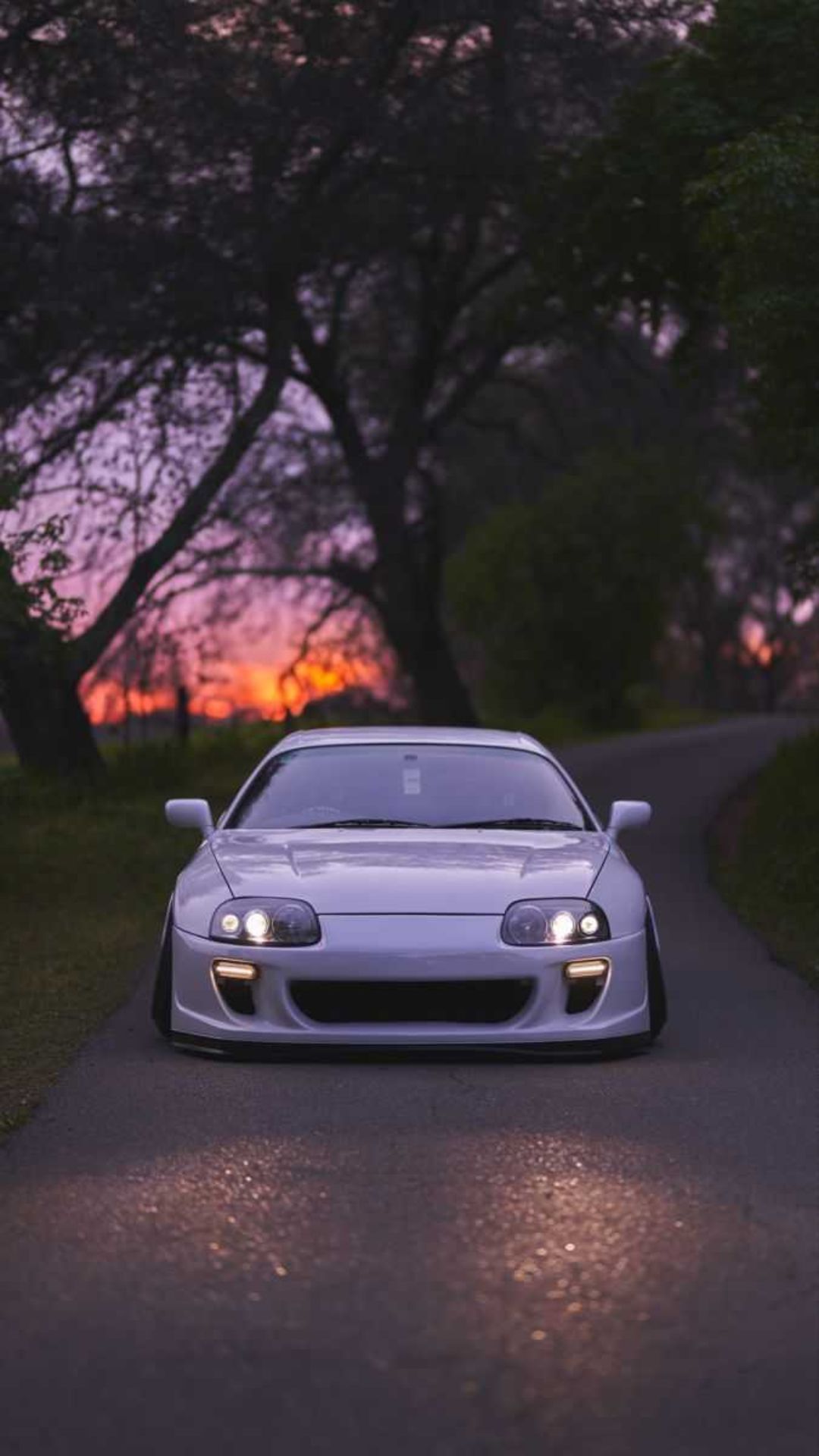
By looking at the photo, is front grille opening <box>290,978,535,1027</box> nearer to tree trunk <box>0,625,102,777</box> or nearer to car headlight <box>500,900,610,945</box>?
car headlight <box>500,900,610,945</box>

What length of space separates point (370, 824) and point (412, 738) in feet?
2.75

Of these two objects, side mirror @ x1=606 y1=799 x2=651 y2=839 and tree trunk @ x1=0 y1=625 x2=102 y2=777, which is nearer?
side mirror @ x1=606 y1=799 x2=651 y2=839

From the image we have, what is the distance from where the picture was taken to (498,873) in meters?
8.55

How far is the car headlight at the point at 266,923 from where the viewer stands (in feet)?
27.1

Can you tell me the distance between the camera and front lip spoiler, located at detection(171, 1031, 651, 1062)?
8195 millimetres

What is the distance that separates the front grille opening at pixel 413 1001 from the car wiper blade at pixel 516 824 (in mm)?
1410

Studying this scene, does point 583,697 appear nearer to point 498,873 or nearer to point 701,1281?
point 498,873

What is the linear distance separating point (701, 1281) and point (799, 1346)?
493mm

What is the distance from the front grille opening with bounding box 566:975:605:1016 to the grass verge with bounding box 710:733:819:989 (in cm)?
295

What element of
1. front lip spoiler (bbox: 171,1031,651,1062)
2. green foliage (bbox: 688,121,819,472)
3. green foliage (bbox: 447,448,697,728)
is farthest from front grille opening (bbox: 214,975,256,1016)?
green foliage (bbox: 447,448,697,728)

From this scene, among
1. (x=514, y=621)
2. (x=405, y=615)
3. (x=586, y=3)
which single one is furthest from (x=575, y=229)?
(x=514, y=621)

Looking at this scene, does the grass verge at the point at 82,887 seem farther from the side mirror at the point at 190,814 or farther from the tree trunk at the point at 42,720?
the side mirror at the point at 190,814

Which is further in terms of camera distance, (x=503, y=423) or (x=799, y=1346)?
(x=503, y=423)

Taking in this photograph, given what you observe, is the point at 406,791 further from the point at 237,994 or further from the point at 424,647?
the point at 424,647
